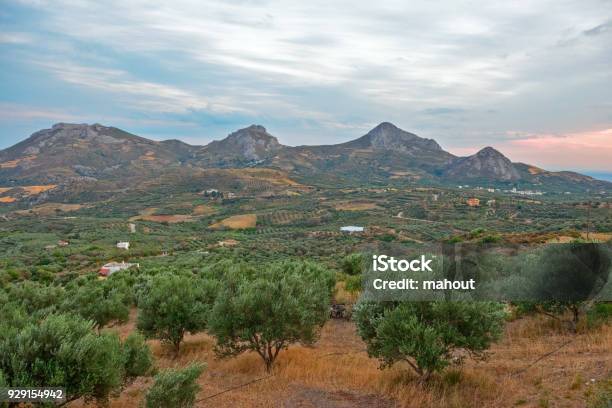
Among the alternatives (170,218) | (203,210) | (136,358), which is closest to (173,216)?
(170,218)

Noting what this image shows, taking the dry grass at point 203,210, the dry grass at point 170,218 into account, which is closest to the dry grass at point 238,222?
the dry grass at point 170,218

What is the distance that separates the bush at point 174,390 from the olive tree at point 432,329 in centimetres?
456

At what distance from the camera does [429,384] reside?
10875 millimetres

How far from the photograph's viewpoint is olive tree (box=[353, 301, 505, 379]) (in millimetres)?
10133

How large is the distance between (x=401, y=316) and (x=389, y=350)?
0.89m

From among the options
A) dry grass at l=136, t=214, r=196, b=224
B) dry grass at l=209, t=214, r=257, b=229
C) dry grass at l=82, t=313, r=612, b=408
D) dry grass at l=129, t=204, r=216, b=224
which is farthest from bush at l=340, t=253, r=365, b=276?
dry grass at l=136, t=214, r=196, b=224

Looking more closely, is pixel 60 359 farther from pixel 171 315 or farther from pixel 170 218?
pixel 170 218

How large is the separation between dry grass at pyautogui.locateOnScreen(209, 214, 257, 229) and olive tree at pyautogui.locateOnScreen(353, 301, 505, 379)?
328 feet

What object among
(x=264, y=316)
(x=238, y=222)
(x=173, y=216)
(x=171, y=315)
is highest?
(x=264, y=316)

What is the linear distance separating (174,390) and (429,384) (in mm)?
6299

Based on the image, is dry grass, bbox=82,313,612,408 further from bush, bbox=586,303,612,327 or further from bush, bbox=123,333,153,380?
bush, bbox=123,333,153,380

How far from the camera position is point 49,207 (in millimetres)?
155000

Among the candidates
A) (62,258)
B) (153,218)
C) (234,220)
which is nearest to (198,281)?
(62,258)

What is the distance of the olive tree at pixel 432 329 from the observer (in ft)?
33.2
